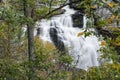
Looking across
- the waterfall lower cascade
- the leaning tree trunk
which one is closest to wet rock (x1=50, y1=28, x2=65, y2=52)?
the waterfall lower cascade

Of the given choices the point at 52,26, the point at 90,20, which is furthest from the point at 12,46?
the point at 52,26

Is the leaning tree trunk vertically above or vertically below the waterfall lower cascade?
above

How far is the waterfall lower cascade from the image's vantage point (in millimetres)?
19531

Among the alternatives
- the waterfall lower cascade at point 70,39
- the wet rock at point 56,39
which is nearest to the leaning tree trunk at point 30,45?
the waterfall lower cascade at point 70,39

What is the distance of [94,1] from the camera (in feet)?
16.0

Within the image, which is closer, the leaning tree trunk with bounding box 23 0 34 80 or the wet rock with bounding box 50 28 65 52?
the leaning tree trunk with bounding box 23 0 34 80

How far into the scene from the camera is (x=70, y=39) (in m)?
20.9

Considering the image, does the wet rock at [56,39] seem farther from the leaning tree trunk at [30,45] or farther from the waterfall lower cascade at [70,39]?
the leaning tree trunk at [30,45]

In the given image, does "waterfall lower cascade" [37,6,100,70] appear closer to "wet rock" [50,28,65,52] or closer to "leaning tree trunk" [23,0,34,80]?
"wet rock" [50,28,65,52]

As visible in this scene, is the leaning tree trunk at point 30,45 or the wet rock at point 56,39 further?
the wet rock at point 56,39

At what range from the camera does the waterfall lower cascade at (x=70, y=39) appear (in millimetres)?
19531

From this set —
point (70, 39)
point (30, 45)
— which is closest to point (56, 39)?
point (70, 39)

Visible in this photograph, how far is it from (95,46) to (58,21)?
3150 mm

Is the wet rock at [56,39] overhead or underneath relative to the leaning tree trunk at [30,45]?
underneath
